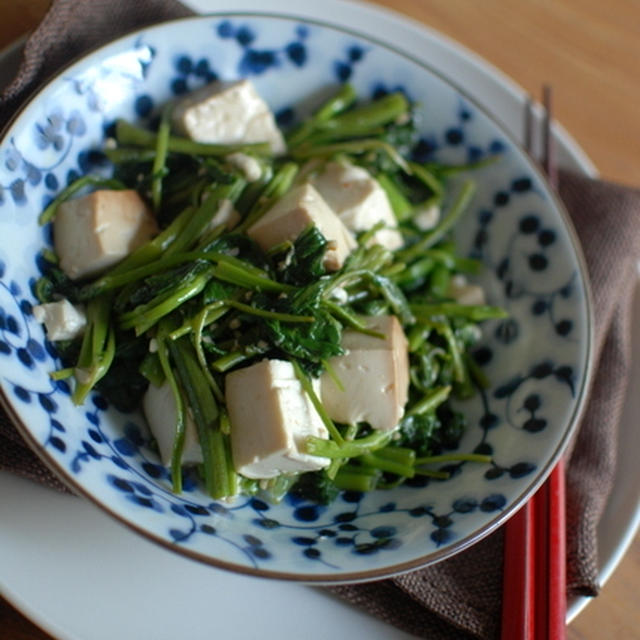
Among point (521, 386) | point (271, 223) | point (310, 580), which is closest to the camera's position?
point (310, 580)

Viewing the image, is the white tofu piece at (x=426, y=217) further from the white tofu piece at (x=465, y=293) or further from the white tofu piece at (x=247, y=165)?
the white tofu piece at (x=247, y=165)

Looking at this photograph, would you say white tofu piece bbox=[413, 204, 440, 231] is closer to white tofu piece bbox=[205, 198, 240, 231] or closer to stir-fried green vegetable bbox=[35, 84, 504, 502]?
stir-fried green vegetable bbox=[35, 84, 504, 502]

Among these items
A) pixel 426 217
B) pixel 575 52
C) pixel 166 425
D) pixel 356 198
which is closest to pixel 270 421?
pixel 166 425

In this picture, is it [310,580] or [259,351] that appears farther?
[259,351]

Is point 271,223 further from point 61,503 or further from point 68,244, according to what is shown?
point 61,503

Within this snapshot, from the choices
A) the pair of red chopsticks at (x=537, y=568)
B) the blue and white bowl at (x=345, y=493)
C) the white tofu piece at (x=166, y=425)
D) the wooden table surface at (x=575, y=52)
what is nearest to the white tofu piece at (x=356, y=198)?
the blue and white bowl at (x=345, y=493)

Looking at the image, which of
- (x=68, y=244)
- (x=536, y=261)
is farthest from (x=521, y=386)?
(x=68, y=244)
